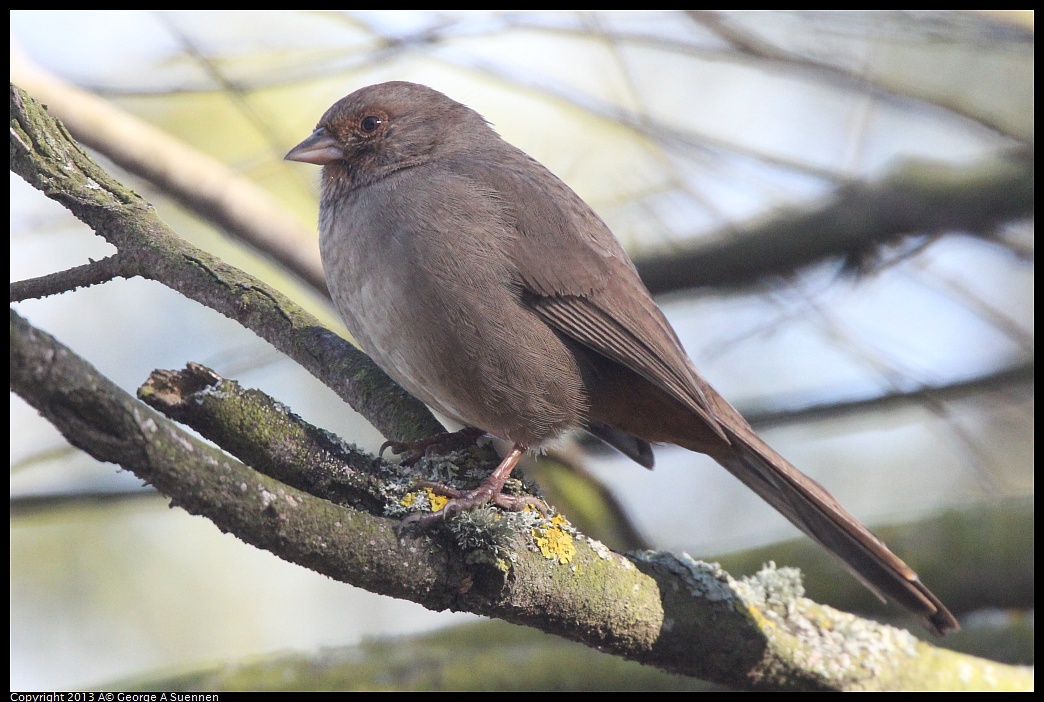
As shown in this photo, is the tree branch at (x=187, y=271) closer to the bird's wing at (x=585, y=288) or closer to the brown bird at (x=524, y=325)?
the brown bird at (x=524, y=325)

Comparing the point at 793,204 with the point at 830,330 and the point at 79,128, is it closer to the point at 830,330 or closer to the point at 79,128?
the point at 830,330

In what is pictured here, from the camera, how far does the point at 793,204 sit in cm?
570

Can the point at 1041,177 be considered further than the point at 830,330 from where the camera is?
No

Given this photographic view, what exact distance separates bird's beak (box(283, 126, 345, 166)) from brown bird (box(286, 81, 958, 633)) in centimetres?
18

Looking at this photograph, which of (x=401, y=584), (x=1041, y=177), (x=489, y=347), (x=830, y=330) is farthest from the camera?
(x=830, y=330)

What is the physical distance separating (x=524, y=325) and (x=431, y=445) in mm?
631

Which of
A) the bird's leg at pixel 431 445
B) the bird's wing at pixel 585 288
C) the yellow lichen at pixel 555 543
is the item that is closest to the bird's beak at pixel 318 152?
the bird's wing at pixel 585 288

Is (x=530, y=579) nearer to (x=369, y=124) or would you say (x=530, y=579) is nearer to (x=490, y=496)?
(x=490, y=496)

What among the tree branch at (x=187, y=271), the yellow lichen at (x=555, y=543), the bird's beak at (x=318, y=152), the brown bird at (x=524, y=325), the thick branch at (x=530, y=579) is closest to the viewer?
the thick branch at (x=530, y=579)

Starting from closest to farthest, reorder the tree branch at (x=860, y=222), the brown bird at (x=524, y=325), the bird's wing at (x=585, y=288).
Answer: the brown bird at (x=524, y=325)
the bird's wing at (x=585, y=288)
the tree branch at (x=860, y=222)

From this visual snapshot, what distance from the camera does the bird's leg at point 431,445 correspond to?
366 centimetres

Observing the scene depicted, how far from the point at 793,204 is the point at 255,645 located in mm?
5033

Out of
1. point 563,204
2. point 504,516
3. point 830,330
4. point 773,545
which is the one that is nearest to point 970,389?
point 830,330

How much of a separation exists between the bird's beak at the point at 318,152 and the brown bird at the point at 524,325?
179 millimetres
